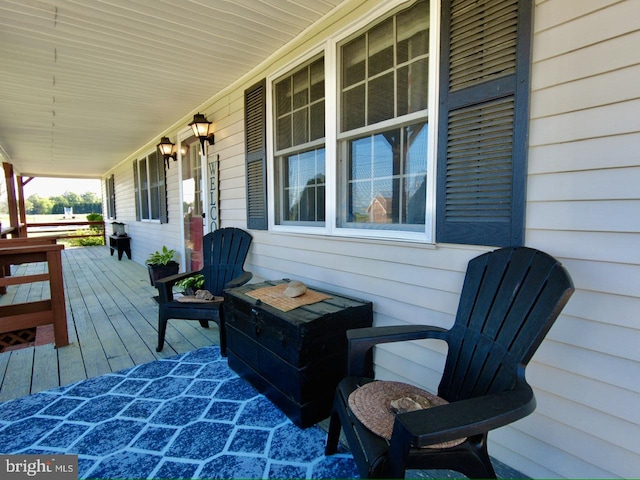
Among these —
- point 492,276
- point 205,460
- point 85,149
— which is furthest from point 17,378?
point 85,149

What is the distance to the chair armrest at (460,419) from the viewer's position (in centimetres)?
87

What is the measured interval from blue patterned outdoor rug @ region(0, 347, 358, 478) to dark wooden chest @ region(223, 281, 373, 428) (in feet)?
0.41

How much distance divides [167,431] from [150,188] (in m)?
5.86

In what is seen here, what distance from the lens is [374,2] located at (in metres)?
1.98

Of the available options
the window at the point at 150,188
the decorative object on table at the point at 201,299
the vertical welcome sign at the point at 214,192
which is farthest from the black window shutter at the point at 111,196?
the decorative object on table at the point at 201,299

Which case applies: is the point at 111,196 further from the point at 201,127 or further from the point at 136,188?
the point at 201,127

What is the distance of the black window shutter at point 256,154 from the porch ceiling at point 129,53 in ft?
0.99

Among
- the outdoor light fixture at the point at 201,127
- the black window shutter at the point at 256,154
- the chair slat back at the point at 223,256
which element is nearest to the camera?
the black window shutter at the point at 256,154

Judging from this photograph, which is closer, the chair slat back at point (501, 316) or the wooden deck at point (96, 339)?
the chair slat back at point (501, 316)

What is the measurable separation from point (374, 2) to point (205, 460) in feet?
8.83

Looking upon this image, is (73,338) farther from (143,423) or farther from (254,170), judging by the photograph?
(254,170)

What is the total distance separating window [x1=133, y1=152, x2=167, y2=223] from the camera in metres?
5.73

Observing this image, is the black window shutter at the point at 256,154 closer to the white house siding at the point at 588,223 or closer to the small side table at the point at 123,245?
the white house siding at the point at 588,223

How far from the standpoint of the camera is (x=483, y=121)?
1.49 meters
